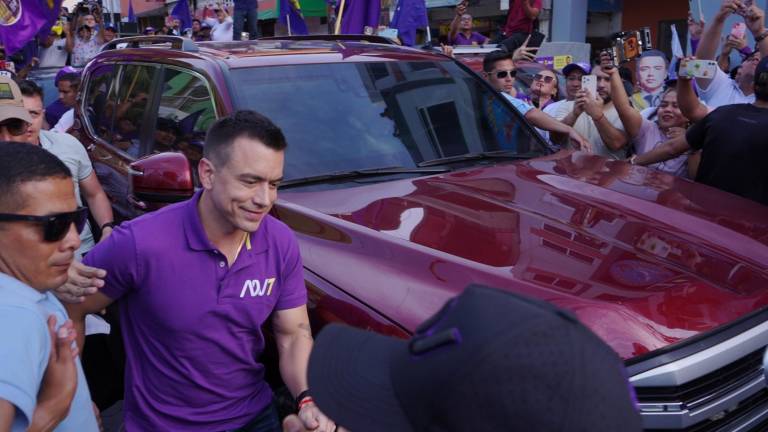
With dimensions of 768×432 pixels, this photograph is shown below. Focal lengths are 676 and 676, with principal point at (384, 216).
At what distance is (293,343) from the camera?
83.8 inches

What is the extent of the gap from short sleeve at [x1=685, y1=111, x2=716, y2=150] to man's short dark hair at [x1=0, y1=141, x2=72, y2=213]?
10.6 ft

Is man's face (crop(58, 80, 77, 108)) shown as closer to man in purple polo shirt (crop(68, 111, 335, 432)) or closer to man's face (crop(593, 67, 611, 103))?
man's face (crop(593, 67, 611, 103))

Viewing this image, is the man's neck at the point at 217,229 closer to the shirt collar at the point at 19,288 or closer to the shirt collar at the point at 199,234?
the shirt collar at the point at 199,234

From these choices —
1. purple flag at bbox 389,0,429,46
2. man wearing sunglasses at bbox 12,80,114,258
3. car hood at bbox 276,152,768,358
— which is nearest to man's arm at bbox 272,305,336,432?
car hood at bbox 276,152,768,358

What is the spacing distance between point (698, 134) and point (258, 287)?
2764mm

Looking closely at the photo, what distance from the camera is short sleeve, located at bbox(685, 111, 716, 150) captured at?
3.67m

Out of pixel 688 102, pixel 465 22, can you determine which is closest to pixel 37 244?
pixel 688 102

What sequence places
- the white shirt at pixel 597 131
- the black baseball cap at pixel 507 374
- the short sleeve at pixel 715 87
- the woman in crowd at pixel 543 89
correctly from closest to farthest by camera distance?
the black baseball cap at pixel 507 374 → the white shirt at pixel 597 131 → the short sleeve at pixel 715 87 → the woman in crowd at pixel 543 89

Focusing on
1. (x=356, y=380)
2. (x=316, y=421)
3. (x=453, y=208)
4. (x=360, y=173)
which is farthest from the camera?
(x=360, y=173)

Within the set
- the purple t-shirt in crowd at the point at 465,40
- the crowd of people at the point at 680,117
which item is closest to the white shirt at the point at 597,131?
the crowd of people at the point at 680,117

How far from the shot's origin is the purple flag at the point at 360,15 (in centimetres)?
657

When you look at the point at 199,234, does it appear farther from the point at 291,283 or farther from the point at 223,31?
the point at 223,31

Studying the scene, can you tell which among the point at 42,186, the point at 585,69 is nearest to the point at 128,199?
the point at 42,186

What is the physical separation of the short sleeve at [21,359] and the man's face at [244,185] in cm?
74
